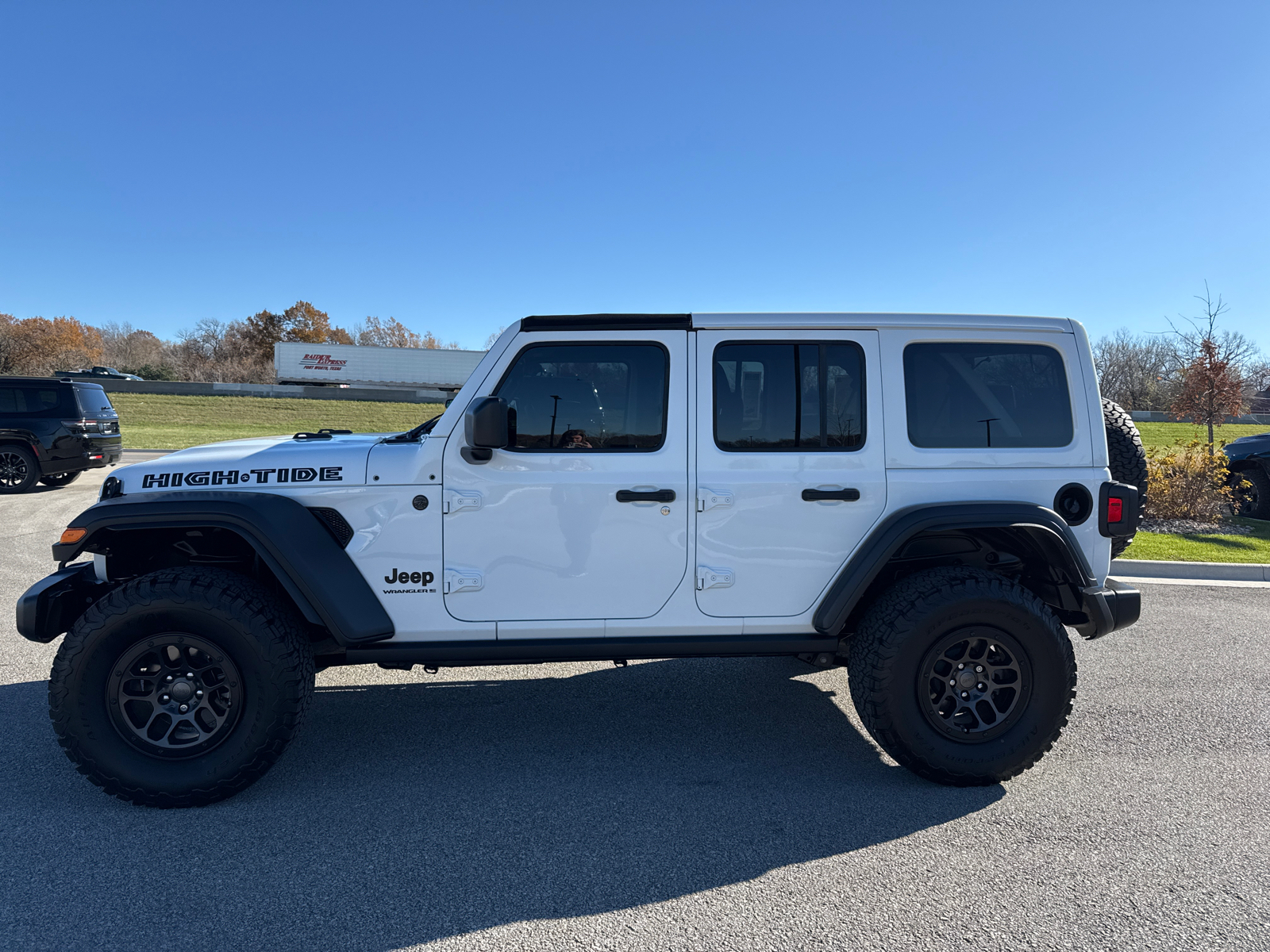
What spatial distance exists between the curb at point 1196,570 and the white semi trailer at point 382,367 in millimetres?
41451

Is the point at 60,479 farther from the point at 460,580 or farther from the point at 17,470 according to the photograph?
the point at 460,580

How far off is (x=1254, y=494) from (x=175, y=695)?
1344 centimetres

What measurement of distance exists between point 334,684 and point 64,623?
1530 mm

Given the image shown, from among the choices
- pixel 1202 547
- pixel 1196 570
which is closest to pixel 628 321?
pixel 1196 570

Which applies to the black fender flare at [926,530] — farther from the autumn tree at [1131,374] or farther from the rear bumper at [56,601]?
the autumn tree at [1131,374]

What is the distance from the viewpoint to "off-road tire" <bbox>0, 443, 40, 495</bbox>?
12414 millimetres

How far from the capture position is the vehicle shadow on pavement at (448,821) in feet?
8.15

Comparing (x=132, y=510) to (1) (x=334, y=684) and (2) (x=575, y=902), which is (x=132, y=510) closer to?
(1) (x=334, y=684)

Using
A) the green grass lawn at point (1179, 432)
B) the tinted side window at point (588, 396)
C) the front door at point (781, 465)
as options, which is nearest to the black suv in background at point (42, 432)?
the tinted side window at point (588, 396)

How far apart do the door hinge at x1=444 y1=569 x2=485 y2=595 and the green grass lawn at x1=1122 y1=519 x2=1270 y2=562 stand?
7123 mm

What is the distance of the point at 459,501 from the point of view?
3.30 metres

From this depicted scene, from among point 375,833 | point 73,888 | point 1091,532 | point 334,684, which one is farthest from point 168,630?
point 1091,532

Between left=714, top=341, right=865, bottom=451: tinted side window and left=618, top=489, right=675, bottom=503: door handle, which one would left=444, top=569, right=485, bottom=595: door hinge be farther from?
left=714, top=341, right=865, bottom=451: tinted side window

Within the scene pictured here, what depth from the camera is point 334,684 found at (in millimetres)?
4574
